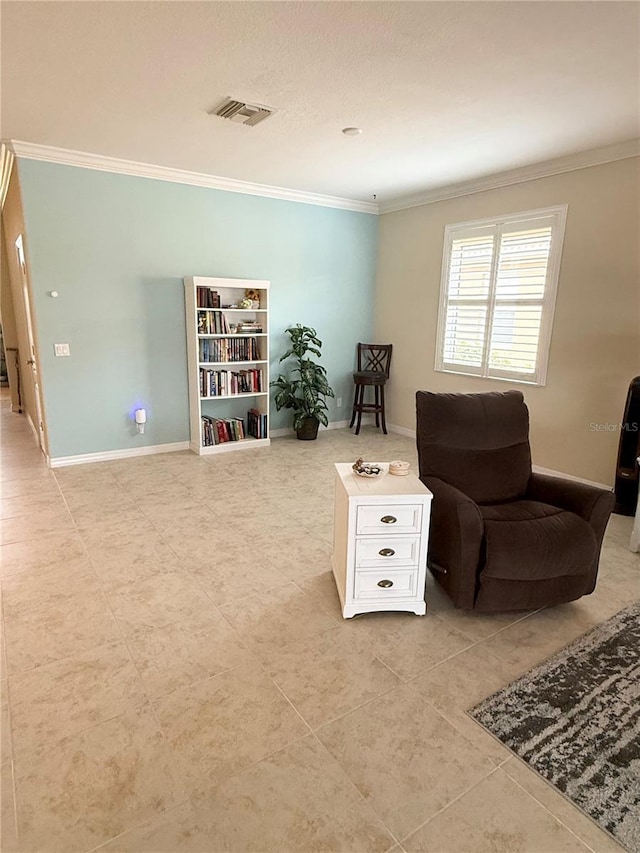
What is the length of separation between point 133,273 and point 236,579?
3.26m

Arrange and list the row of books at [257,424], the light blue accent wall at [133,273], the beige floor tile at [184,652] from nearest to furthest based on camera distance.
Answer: the beige floor tile at [184,652], the light blue accent wall at [133,273], the row of books at [257,424]

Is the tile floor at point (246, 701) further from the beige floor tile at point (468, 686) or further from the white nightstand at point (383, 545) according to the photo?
the white nightstand at point (383, 545)

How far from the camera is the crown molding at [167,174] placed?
3914 mm

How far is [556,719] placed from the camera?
5.94 ft

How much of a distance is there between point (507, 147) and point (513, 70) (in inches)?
52.8

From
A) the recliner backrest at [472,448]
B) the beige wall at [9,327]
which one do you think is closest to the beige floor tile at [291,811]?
the recliner backrest at [472,448]

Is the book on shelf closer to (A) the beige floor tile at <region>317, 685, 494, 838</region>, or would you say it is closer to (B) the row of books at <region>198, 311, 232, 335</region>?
(B) the row of books at <region>198, 311, 232, 335</region>

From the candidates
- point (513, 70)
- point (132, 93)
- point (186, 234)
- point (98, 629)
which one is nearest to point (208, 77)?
point (132, 93)

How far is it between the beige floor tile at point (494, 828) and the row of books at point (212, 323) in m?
4.31

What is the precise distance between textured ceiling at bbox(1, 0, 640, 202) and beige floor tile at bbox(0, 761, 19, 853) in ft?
9.62

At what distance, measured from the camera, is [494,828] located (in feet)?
4.69

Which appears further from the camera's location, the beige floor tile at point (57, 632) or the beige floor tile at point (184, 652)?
the beige floor tile at point (57, 632)

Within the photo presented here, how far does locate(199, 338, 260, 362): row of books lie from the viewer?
495 cm

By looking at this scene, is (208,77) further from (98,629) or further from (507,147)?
(98,629)
